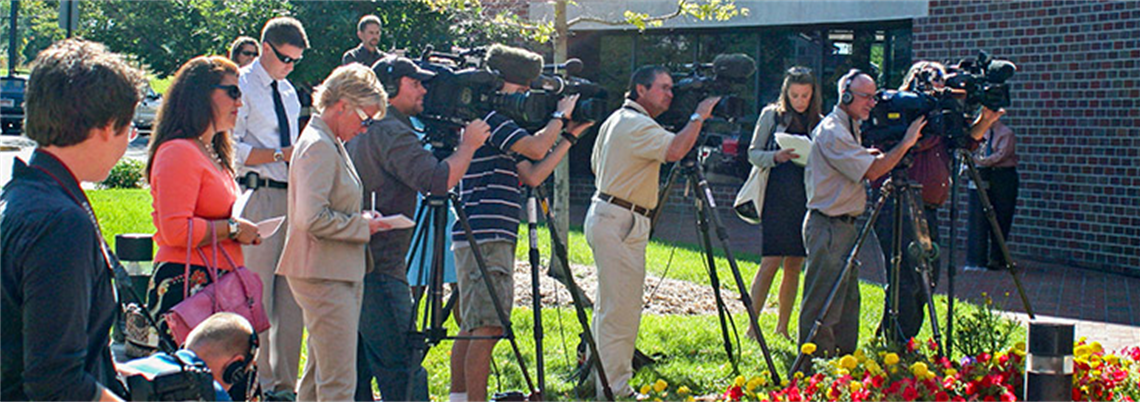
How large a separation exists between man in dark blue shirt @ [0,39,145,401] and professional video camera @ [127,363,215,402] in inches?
2.2

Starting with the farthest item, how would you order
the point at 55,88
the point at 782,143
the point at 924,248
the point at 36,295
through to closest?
1. the point at 782,143
2. the point at 924,248
3. the point at 55,88
4. the point at 36,295

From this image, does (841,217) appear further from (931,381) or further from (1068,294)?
(1068,294)

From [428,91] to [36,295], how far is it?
3140 millimetres

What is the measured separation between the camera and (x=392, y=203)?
5.45 metres

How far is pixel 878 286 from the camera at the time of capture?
10.8 m

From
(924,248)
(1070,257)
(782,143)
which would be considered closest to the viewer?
(924,248)

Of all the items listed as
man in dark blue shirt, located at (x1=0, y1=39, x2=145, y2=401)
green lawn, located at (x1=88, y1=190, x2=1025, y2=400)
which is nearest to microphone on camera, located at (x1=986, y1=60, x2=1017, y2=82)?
green lawn, located at (x1=88, y1=190, x2=1025, y2=400)

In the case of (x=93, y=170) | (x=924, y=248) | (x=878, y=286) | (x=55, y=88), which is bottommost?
(x=878, y=286)

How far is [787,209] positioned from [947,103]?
136cm

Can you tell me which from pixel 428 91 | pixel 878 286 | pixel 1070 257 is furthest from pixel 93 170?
pixel 1070 257

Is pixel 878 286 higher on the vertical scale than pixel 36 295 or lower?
lower

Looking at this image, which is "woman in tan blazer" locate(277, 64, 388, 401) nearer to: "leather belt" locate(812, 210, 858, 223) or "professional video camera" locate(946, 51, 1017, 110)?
"leather belt" locate(812, 210, 858, 223)

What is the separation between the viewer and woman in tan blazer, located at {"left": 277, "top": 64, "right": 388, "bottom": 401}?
15.9ft

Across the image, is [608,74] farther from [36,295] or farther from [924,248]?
[36,295]
